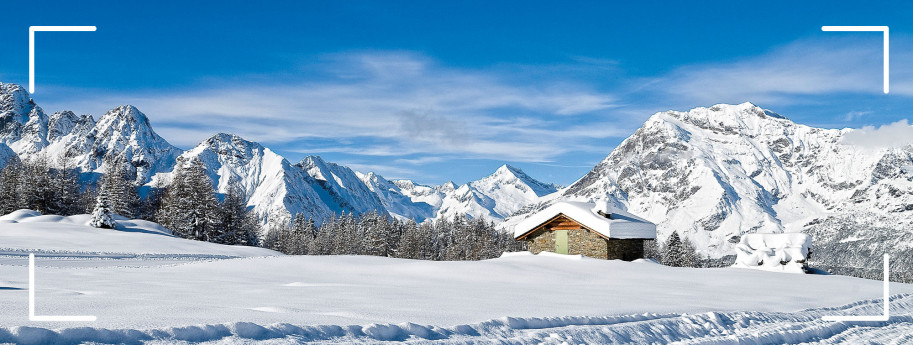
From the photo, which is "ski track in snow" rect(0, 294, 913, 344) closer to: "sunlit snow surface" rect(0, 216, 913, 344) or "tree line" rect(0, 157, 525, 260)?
"sunlit snow surface" rect(0, 216, 913, 344)

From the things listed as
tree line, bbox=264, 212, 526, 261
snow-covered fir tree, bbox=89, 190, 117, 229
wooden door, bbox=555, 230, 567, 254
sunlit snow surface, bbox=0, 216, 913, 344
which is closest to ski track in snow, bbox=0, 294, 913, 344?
sunlit snow surface, bbox=0, 216, 913, 344

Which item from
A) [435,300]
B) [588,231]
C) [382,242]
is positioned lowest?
[382,242]

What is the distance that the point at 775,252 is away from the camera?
31.4 meters

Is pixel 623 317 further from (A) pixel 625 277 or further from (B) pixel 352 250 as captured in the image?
(B) pixel 352 250

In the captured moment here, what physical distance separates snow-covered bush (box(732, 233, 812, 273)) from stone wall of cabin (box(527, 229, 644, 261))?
5.17 meters

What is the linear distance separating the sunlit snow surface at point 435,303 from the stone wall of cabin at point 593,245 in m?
5.35

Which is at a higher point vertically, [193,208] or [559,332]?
[193,208]

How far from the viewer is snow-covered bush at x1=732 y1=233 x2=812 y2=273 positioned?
98.2ft

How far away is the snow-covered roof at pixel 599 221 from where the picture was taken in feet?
105

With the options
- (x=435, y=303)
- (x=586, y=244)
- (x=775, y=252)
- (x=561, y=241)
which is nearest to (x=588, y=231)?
(x=586, y=244)

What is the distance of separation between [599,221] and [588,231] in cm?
143

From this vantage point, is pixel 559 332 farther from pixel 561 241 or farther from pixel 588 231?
pixel 561 241

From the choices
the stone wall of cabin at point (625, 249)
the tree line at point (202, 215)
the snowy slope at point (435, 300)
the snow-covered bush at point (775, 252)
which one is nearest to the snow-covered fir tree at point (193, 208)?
the tree line at point (202, 215)

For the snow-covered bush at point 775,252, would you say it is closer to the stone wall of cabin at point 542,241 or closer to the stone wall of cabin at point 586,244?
the stone wall of cabin at point 586,244
